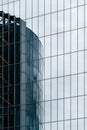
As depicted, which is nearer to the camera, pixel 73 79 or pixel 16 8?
pixel 73 79

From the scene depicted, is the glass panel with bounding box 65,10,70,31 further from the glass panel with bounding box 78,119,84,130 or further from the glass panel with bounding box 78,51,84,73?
the glass panel with bounding box 78,119,84,130

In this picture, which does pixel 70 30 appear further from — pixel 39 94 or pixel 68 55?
pixel 39 94

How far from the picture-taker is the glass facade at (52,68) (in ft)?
251

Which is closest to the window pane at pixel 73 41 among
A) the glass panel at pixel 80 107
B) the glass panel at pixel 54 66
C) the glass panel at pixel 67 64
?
the glass panel at pixel 67 64

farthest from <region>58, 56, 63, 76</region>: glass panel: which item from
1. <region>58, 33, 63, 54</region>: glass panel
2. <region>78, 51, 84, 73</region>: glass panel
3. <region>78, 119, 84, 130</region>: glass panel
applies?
<region>78, 119, 84, 130</region>: glass panel

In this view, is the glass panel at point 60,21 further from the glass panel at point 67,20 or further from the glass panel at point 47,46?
the glass panel at point 47,46

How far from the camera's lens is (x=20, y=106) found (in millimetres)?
82125

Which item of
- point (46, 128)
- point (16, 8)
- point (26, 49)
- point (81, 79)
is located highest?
point (16, 8)

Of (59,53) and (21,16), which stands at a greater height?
(21,16)

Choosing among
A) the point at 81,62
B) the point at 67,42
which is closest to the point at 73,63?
the point at 81,62

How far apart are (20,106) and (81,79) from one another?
1007 centimetres

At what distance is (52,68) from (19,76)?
5499mm

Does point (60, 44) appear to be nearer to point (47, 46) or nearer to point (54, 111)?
point (47, 46)

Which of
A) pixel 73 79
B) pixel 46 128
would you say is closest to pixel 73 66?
pixel 73 79
